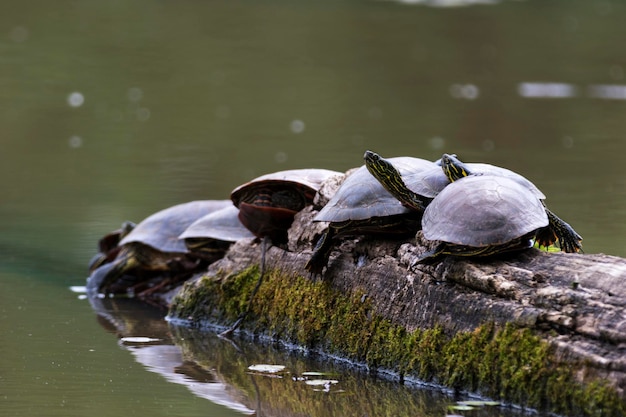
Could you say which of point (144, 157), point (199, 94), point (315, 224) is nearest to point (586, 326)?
point (315, 224)

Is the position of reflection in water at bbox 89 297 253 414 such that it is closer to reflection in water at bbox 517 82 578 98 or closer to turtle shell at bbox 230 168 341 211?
turtle shell at bbox 230 168 341 211

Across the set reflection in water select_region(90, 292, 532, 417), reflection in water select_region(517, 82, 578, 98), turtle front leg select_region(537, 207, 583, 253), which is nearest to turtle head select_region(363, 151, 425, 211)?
turtle front leg select_region(537, 207, 583, 253)

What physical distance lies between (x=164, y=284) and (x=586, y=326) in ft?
8.59

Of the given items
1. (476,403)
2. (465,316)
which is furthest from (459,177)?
(476,403)

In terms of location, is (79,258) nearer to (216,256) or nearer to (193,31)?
(216,256)

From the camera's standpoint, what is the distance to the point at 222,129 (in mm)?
10617

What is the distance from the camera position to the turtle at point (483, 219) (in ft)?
11.1

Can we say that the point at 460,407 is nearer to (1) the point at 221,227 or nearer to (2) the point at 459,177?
(2) the point at 459,177

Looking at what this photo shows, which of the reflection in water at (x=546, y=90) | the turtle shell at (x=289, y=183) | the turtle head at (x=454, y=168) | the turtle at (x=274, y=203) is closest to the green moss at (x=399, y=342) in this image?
the turtle at (x=274, y=203)

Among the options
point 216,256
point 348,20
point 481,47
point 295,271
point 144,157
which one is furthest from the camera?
point 348,20

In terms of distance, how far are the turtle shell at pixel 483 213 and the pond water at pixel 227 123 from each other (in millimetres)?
523

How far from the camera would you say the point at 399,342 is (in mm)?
3727

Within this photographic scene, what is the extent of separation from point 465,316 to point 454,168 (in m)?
0.57

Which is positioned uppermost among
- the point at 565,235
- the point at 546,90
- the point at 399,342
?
the point at 546,90
